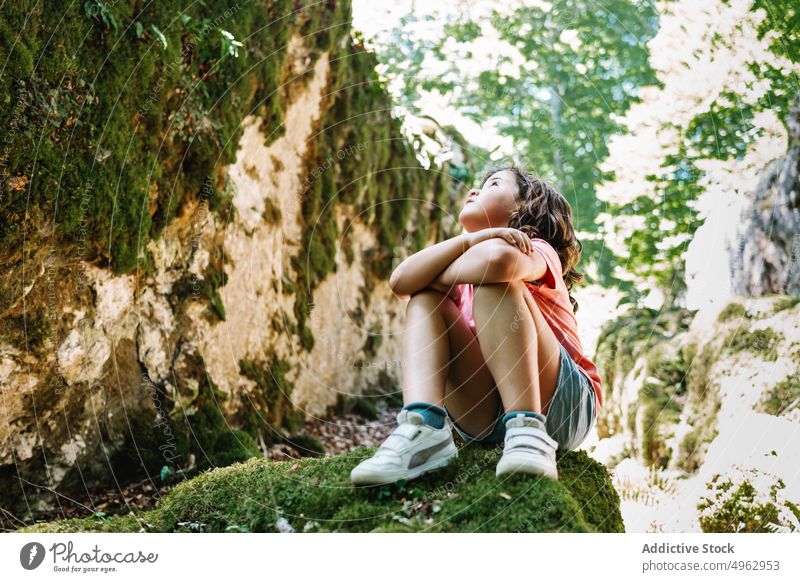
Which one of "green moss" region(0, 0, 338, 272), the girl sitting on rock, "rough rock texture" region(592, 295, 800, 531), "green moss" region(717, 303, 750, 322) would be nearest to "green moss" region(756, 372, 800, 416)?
"rough rock texture" region(592, 295, 800, 531)

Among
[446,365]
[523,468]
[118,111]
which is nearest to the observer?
[523,468]

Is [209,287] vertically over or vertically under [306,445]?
over

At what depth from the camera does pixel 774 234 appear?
4.95 m

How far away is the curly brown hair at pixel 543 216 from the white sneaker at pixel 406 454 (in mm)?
903

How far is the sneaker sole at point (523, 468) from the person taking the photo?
1949 millimetres

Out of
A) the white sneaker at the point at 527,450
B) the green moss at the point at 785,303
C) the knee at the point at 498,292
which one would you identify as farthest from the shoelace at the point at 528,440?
the green moss at the point at 785,303

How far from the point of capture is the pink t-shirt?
241 centimetres

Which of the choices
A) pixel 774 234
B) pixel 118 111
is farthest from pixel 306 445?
pixel 774 234

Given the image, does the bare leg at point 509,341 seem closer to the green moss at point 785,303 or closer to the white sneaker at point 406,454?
the white sneaker at point 406,454

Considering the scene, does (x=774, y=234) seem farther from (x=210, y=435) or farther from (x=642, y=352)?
(x=210, y=435)

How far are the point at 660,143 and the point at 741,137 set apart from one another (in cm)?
79

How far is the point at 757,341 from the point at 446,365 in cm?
300

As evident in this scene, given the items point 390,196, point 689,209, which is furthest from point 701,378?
point 390,196
